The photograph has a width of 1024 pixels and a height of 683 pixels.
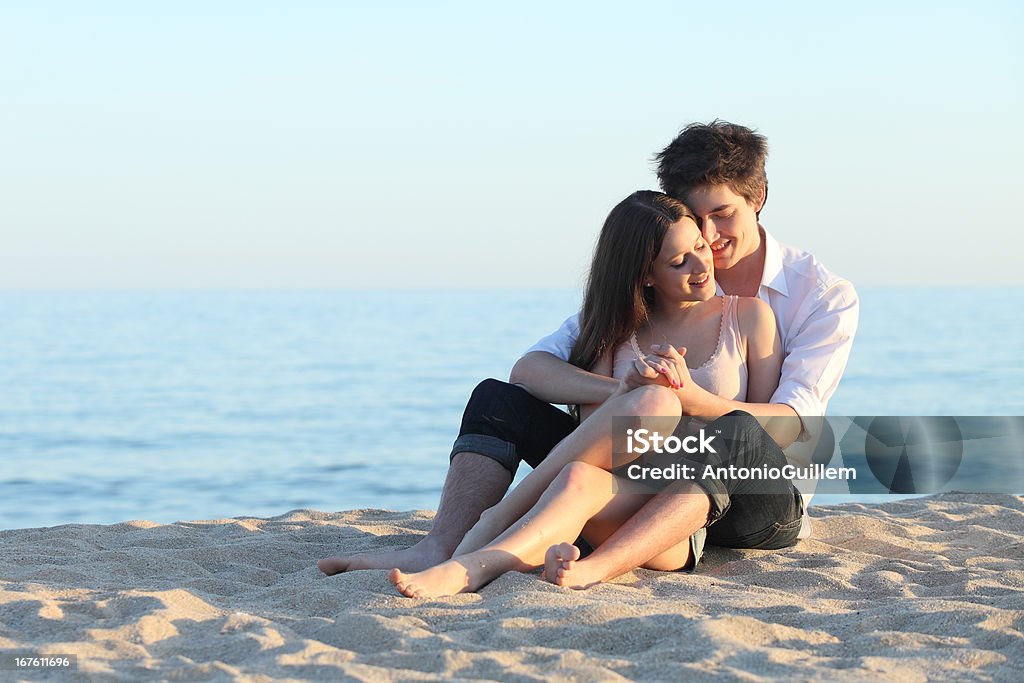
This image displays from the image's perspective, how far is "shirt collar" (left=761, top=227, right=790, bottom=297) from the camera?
12.7ft

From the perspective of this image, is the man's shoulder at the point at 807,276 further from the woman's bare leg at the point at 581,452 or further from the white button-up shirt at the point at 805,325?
the woman's bare leg at the point at 581,452

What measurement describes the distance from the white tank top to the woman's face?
0.11 m

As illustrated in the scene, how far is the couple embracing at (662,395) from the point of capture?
10.8 ft

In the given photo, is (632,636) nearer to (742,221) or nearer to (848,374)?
(742,221)

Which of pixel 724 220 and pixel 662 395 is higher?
pixel 724 220

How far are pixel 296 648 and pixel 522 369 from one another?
1584mm

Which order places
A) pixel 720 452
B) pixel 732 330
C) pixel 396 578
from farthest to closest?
pixel 732 330 < pixel 720 452 < pixel 396 578

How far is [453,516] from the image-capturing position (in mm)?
3629

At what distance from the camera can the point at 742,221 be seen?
12.8 feet

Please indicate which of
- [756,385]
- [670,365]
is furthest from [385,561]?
[756,385]

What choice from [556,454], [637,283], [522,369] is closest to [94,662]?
[556,454]

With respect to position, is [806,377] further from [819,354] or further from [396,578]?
[396,578]

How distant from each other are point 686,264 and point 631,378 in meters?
0.51

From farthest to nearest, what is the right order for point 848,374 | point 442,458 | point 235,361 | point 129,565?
point 235,361
point 848,374
point 442,458
point 129,565
